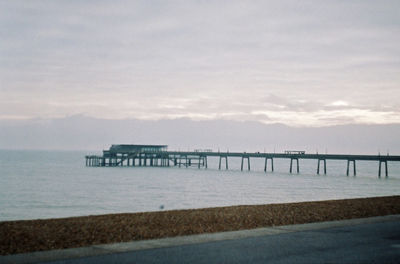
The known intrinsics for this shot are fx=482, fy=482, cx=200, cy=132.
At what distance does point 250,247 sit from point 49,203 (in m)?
37.9

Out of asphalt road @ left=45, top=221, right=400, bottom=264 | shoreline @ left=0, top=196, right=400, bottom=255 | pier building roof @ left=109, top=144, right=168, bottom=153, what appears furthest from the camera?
pier building roof @ left=109, top=144, right=168, bottom=153

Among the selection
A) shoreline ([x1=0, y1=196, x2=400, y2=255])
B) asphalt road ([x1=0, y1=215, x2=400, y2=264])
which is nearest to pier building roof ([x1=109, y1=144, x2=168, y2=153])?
shoreline ([x1=0, y1=196, x2=400, y2=255])

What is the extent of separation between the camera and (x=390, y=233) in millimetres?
12328

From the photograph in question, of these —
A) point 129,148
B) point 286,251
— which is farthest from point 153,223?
point 129,148

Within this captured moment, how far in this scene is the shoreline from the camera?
10.8 m

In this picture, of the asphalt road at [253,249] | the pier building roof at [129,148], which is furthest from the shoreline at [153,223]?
the pier building roof at [129,148]

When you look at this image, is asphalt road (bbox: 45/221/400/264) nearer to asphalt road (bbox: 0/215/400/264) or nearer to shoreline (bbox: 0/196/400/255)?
asphalt road (bbox: 0/215/400/264)

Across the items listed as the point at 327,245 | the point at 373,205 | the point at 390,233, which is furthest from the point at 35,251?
the point at 373,205

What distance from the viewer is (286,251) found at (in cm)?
973

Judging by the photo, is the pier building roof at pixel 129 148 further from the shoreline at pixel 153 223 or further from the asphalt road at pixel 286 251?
the asphalt road at pixel 286 251

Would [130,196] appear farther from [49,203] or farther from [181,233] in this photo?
[181,233]

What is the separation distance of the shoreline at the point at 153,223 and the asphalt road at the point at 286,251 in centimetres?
175

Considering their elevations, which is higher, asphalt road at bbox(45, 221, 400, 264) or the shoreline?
asphalt road at bbox(45, 221, 400, 264)

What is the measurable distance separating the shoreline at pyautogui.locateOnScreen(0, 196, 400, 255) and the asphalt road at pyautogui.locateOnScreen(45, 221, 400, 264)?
175 centimetres
